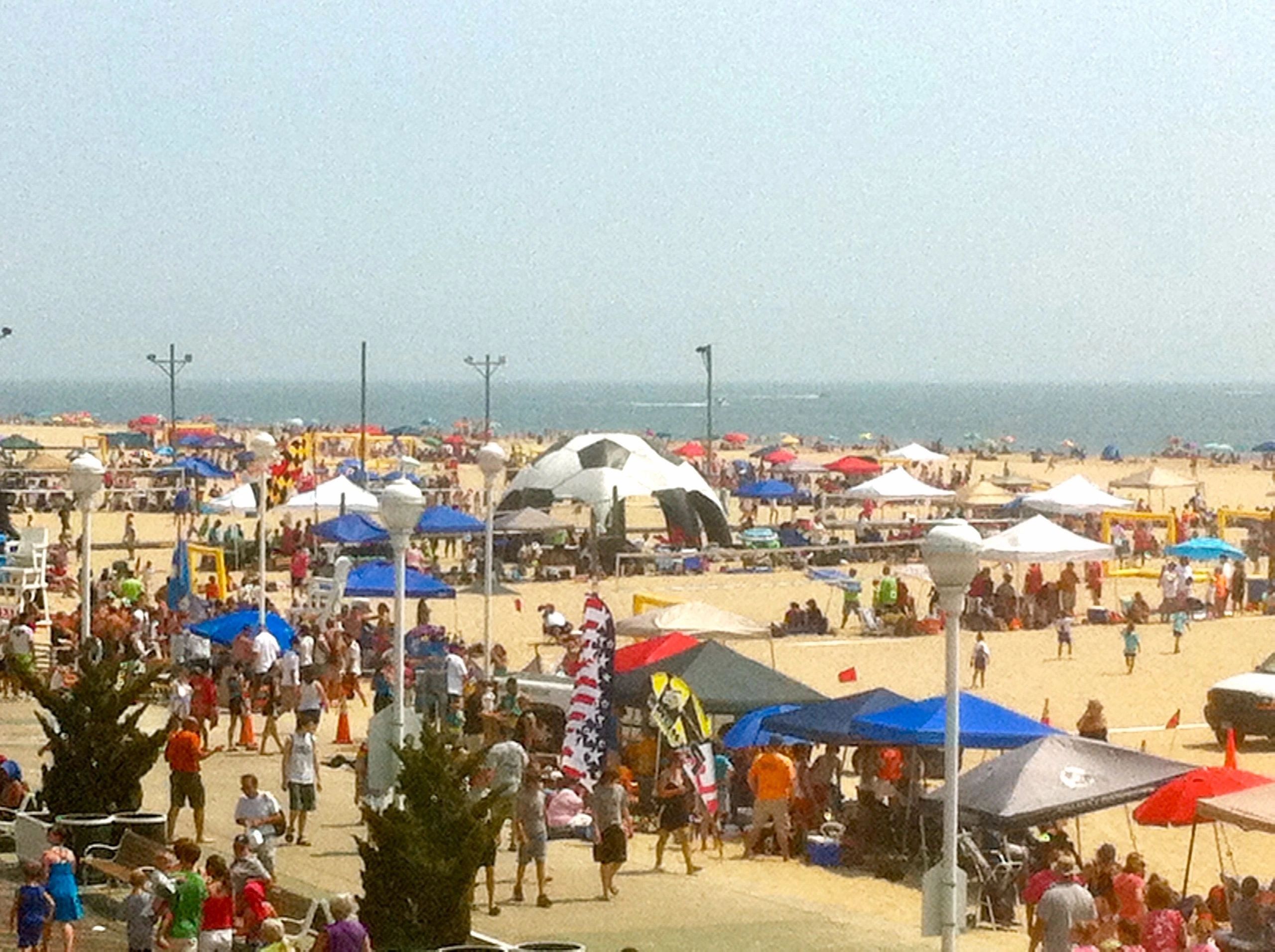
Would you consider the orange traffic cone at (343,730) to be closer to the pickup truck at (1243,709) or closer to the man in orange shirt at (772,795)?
the man in orange shirt at (772,795)

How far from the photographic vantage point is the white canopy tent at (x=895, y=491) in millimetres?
47000

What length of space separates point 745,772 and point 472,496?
129 ft

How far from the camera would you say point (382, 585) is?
1104 inches

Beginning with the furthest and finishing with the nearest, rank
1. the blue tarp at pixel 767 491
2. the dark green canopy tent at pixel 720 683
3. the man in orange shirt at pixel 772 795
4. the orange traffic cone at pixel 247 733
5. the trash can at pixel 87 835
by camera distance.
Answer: the blue tarp at pixel 767 491
the orange traffic cone at pixel 247 733
the dark green canopy tent at pixel 720 683
the man in orange shirt at pixel 772 795
the trash can at pixel 87 835

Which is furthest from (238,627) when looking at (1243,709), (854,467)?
(854,467)

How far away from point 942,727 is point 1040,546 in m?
16.7

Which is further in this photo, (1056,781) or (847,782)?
(847,782)

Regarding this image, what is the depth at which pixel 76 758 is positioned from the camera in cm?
1545

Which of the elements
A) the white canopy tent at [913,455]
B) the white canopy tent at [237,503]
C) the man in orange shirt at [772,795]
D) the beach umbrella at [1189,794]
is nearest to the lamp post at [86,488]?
the man in orange shirt at [772,795]

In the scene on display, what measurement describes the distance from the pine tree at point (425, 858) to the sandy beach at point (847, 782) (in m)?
2.20

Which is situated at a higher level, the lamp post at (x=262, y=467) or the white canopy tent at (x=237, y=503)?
the lamp post at (x=262, y=467)

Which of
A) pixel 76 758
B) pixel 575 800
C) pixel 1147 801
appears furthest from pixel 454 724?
pixel 1147 801

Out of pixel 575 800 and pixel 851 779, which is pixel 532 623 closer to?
pixel 851 779

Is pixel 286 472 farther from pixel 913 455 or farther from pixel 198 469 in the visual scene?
pixel 913 455
